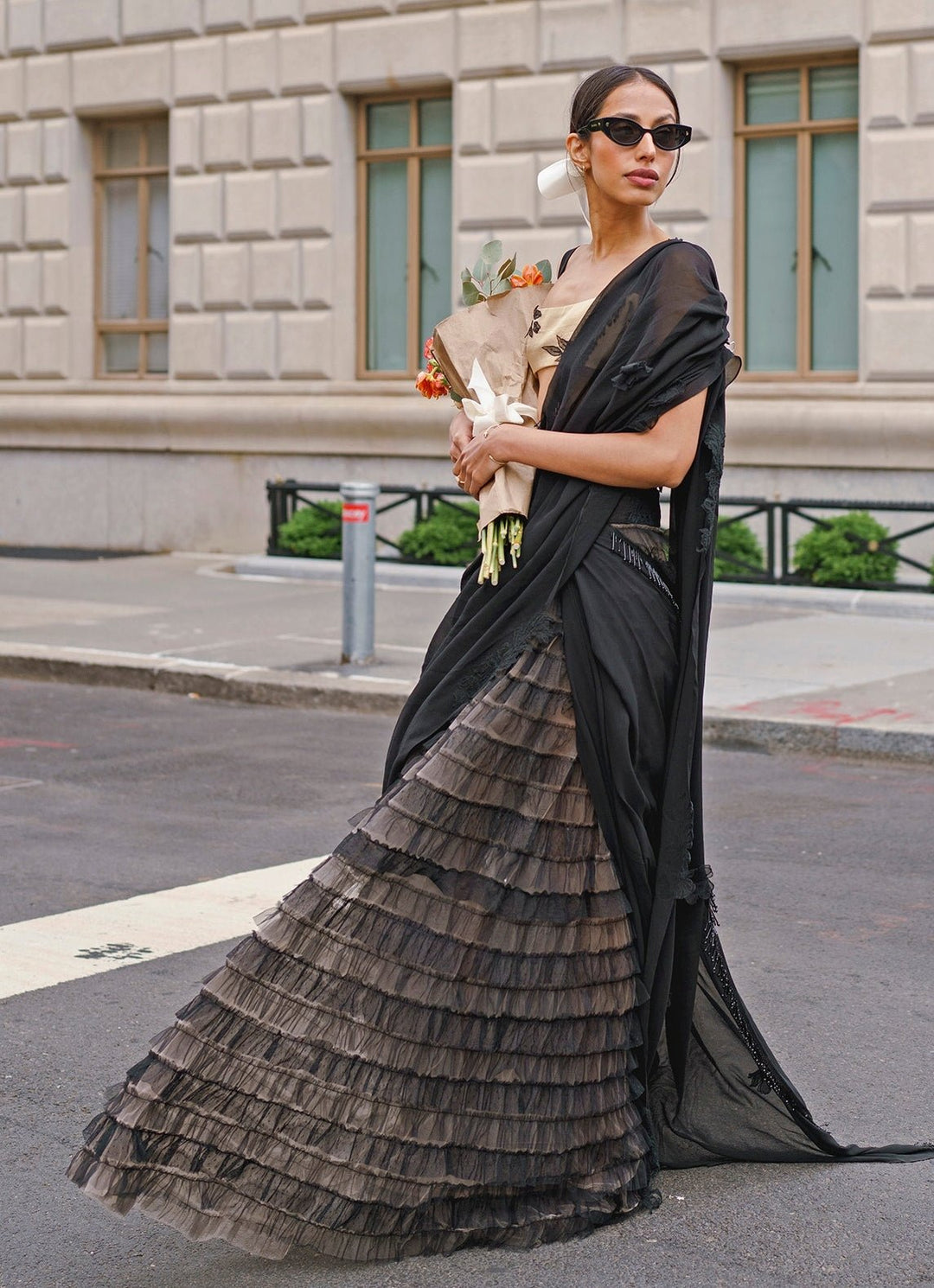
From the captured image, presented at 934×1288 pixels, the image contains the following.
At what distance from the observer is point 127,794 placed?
27.2ft

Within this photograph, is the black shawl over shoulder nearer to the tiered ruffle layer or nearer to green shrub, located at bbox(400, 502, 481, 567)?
the tiered ruffle layer

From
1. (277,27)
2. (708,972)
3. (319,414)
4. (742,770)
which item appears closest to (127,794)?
(742,770)

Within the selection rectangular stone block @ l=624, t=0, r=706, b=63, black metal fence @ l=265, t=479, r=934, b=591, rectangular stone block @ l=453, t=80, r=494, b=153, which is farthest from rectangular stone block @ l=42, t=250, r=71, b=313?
rectangular stone block @ l=624, t=0, r=706, b=63

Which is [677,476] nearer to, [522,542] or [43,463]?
[522,542]

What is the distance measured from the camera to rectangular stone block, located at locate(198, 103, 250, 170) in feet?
62.4

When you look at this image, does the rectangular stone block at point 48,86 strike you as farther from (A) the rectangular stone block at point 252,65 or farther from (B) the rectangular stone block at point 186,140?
(A) the rectangular stone block at point 252,65

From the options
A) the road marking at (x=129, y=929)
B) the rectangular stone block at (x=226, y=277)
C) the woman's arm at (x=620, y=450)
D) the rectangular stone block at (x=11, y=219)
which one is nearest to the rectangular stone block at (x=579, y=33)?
the rectangular stone block at (x=226, y=277)

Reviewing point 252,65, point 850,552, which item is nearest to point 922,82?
point 850,552

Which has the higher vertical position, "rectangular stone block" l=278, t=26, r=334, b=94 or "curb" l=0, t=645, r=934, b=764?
"rectangular stone block" l=278, t=26, r=334, b=94

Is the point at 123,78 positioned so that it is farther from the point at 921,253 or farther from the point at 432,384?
the point at 432,384

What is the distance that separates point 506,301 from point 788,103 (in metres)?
13.7

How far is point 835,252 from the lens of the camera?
1686cm

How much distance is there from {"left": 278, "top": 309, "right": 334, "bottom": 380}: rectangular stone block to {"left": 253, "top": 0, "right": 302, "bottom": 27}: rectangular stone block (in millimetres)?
2763

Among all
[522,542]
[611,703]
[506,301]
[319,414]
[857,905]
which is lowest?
[857,905]
